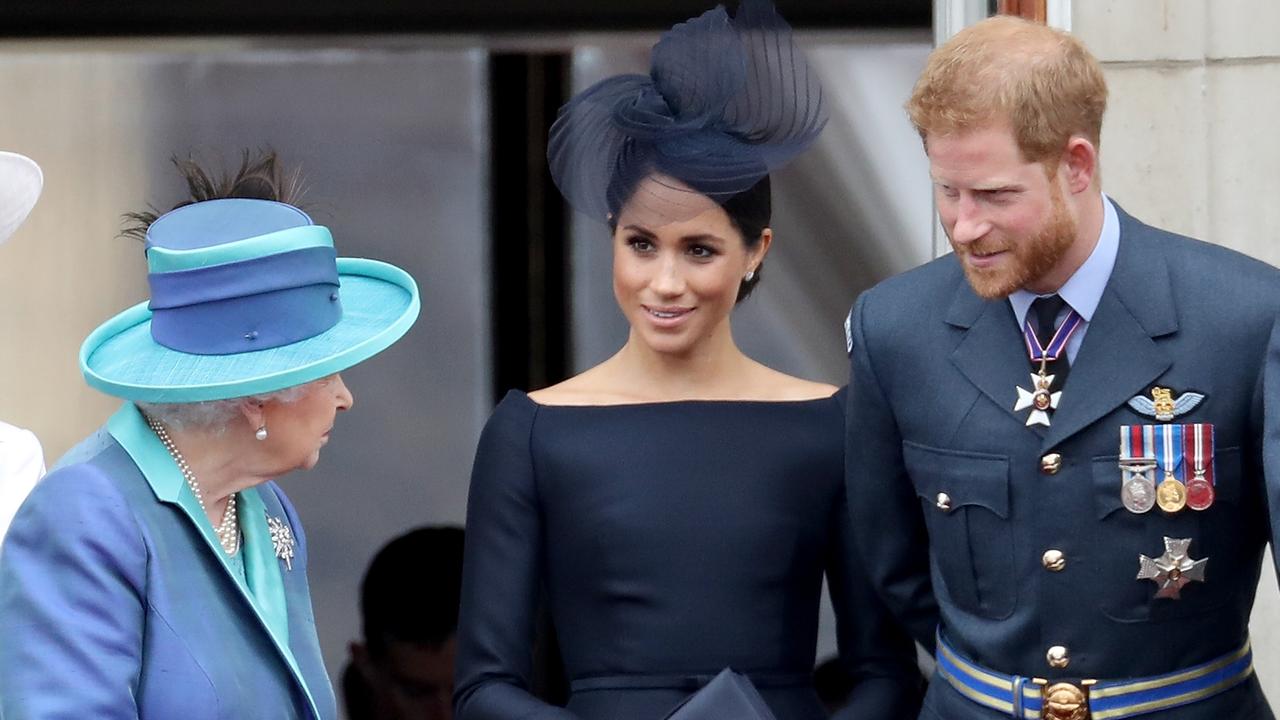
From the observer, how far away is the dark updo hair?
10.4 feet

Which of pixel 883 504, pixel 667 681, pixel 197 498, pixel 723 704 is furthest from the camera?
pixel 667 681

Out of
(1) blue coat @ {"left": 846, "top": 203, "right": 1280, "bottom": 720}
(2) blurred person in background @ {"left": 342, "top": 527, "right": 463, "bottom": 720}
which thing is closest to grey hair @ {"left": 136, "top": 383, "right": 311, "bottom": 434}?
(1) blue coat @ {"left": 846, "top": 203, "right": 1280, "bottom": 720}

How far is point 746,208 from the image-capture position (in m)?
3.19

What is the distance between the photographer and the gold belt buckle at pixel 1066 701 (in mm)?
2631

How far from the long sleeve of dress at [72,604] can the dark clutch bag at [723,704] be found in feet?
2.63

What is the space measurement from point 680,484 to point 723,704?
1.52 feet

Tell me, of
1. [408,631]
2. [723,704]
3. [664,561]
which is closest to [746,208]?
[664,561]

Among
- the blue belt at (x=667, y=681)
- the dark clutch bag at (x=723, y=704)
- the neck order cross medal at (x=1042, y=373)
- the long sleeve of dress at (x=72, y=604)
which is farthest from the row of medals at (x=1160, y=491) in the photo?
the long sleeve of dress at (x=72, y=604)

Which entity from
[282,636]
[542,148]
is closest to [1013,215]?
[282,636]

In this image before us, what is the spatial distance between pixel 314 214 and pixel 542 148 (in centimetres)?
60

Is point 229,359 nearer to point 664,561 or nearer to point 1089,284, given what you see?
point 664,561

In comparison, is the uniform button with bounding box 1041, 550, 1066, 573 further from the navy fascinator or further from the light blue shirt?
the navy fascinator

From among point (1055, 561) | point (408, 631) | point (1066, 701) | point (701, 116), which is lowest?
point (408, 631)

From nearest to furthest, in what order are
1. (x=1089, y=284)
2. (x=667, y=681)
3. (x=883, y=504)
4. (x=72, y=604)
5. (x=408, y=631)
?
(x=72, y=604)
(x=1089, y=284)
(x=883, y=504)
(x=667, y=681)
(x=408, y=631)
